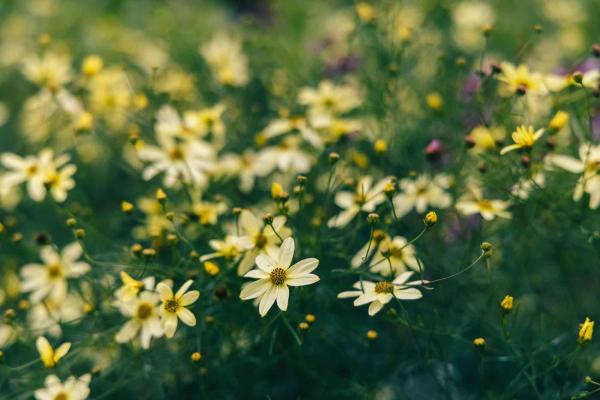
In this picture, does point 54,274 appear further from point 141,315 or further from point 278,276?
point 278,276

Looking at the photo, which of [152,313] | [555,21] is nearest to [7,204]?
[152,313]

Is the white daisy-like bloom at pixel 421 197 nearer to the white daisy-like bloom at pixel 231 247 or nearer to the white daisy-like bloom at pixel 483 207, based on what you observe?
the white daisy-like bloom at pixel 483 207

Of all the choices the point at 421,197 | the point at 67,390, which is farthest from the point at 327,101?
the point at 67,390

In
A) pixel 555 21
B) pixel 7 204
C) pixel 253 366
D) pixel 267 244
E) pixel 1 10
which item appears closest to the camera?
pixel 267 244

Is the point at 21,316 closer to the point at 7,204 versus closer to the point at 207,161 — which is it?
the point at 7,204

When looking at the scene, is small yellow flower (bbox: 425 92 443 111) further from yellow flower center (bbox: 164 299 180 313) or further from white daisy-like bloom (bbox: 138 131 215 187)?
yellow flower center (bbox: 164 299 180 313)

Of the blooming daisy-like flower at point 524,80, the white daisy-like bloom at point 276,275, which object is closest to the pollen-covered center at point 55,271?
the white daisy-like bloom at point 276,275
